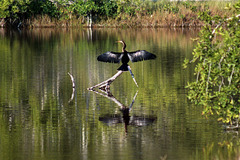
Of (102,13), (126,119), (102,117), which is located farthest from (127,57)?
(102,13)

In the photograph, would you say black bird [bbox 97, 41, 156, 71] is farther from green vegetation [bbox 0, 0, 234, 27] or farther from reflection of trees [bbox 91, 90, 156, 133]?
green vegetation [bbox 0, 0, 234, 27]

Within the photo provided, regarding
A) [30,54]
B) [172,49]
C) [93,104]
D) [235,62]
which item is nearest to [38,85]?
[93,104]

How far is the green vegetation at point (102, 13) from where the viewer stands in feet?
172

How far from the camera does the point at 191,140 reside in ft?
37.1

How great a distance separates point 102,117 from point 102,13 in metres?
41.1

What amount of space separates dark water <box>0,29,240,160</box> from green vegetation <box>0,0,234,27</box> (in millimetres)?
28130

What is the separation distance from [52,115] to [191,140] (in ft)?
12.8

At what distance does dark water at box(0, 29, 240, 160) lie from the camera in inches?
420

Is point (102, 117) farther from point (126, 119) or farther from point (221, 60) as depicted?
point (221, 60)

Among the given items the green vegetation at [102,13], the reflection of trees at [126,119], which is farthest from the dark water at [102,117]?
the green vegetation at [102,13]

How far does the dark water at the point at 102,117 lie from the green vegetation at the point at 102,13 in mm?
28130

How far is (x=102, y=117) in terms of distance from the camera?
1358 cm

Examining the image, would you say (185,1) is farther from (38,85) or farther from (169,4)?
(38,85)

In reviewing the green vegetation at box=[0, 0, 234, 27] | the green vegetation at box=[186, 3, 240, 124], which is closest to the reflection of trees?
the green vegetation at box=[186, 3, 240, 124]
